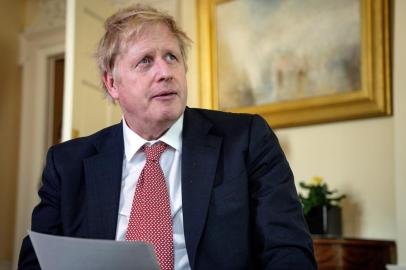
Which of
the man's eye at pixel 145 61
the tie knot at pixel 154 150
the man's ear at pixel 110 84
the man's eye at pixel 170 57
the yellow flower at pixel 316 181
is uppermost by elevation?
the man's eye at pixel 170 57

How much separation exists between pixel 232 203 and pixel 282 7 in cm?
248

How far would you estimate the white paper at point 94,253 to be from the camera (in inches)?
44.6

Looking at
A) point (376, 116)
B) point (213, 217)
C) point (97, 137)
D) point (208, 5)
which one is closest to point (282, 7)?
point (208, 5)

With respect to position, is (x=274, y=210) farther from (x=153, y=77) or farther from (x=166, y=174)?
(x=153, y=77)

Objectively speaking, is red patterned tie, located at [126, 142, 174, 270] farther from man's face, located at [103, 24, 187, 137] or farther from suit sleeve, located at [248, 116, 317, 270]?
suit sleeve, located at [248, 116, 317, 270]

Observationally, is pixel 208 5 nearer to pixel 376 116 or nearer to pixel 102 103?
pixel 102 103

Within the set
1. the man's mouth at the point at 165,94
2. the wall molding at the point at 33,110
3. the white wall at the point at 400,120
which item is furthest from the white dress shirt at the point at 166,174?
the wall molding at the point at 33,110

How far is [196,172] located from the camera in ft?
4.96

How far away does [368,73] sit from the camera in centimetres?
313

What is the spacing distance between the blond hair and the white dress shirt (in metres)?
0.24

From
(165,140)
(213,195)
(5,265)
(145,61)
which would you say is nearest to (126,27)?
(145,61)

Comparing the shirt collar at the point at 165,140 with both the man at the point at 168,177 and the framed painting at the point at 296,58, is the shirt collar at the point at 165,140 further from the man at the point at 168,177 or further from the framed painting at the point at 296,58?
the framed painting at the point at 296,58

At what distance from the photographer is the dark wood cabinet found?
2787mm

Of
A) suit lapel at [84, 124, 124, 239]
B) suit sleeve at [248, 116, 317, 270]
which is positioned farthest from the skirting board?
suit sleeve at [248, 116, 317, 270]
